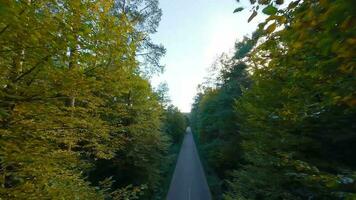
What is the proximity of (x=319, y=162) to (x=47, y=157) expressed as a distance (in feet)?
28.9

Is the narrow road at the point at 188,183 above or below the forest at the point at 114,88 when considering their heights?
below

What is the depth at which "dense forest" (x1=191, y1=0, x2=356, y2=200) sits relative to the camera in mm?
2271

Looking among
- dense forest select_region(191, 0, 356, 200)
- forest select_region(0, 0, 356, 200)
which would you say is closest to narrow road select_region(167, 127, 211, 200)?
dense forest select_region(191, 0, 356, 200)

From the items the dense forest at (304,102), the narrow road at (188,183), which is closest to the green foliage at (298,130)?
the dense forest at (304,102)

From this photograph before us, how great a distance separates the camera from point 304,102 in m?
9.59

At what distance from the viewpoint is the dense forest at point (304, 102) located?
2.27 m

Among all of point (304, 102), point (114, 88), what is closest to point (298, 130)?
point (304, 102)

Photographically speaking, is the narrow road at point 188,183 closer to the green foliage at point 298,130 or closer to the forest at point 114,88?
the green foliage at point 298,130

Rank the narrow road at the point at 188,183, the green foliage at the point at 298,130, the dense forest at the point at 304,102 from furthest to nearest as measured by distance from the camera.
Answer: the narrow road at the point at 188,183
the green foliage at the point at 298,130
the dense forest at the point at 304,102

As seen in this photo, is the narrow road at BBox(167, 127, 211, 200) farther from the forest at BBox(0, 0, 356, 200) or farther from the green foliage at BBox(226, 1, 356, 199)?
the forest at BBox(0, 0, 356, 200)

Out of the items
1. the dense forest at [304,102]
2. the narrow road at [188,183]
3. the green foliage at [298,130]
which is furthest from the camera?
the narrow road at [188,183]

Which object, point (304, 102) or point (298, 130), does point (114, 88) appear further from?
point (298, 130)

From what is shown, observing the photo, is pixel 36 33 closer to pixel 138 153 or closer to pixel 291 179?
pixel 291 179

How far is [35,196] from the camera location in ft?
17.3
